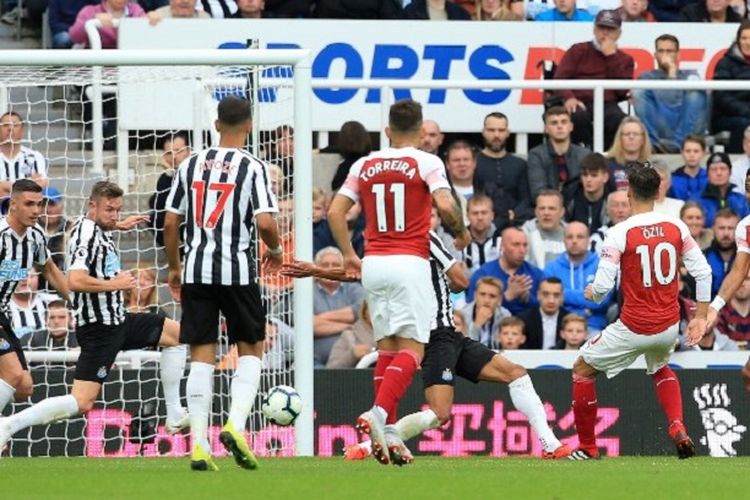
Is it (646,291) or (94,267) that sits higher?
(94,267)

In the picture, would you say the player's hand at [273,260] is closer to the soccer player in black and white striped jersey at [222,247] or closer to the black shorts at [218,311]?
the soccer player in black and white striped jersey at [222,247]

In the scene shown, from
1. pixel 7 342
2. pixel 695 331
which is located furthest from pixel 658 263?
pixel 7 342

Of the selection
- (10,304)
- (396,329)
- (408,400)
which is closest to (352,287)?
(408,400)

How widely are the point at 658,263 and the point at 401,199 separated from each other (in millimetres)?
1948

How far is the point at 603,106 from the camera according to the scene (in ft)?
61.0

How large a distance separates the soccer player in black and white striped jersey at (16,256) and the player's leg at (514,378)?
3067mm

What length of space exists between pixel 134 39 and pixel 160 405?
153 inches

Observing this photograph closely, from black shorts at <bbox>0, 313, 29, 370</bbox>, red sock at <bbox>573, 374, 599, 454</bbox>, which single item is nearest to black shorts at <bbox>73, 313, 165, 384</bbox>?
black shorts at <bbox>0, 313, 29, 370</bbox>

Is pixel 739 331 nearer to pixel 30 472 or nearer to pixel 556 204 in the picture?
pixel 556 204

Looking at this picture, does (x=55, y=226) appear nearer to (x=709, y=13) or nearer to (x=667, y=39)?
(x=667, y=39)

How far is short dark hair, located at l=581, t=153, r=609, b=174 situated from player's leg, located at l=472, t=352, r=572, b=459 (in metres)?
4.39

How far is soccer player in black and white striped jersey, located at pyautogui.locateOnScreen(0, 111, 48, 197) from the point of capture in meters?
16.5

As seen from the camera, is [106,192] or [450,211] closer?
[450,211]

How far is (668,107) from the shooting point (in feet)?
61.8
